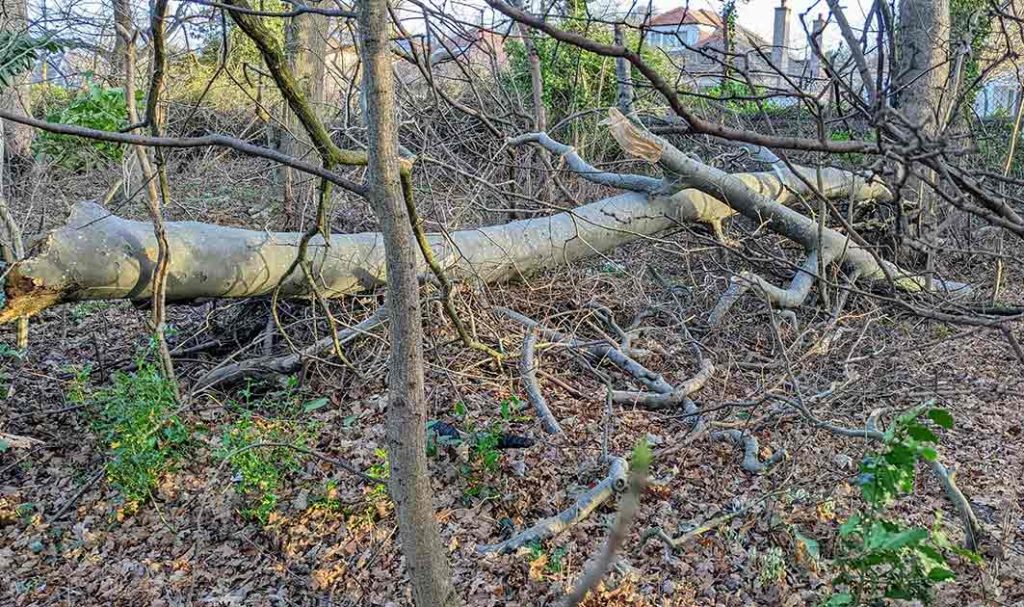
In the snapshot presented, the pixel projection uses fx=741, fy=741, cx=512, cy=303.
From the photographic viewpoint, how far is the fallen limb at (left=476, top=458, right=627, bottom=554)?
3.27 meters

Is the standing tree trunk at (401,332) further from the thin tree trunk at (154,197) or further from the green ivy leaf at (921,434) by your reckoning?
the thin tree trunk at (154,197)

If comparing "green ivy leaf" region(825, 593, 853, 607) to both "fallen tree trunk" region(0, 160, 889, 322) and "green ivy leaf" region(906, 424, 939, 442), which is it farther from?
"fallen tree trunk" region(0, 160, 889, 322)

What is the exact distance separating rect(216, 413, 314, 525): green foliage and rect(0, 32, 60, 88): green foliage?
9.77 feet

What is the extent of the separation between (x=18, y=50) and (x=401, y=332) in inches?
191

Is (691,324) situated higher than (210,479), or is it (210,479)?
(691,324)

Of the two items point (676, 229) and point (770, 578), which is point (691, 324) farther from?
point (770, 578)

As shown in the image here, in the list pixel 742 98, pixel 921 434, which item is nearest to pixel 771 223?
pixel 921 434

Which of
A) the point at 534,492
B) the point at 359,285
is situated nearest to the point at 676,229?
the point at 359,285

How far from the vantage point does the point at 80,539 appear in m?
3.48

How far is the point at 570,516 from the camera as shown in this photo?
11.0ft

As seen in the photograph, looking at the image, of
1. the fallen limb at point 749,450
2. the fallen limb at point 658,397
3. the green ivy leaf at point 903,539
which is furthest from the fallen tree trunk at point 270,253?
the green ivy leaf at point 903,539

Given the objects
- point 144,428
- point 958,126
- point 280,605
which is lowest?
point 280,605

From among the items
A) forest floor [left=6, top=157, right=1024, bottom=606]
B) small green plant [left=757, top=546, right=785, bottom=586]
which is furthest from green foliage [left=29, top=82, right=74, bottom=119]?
small green plant [left=757, top=546, right=785, bottom=586]

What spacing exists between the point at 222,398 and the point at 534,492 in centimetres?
210
